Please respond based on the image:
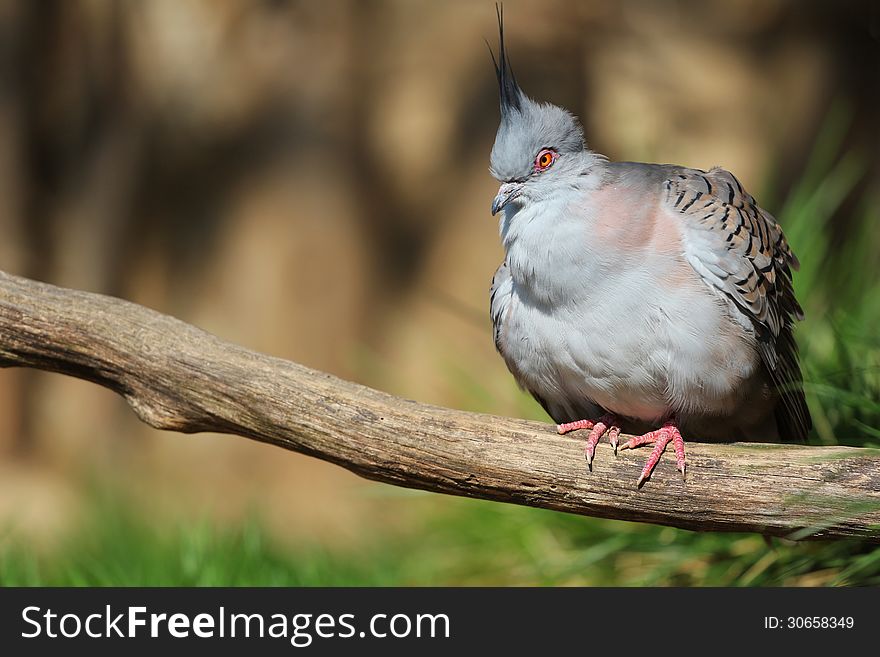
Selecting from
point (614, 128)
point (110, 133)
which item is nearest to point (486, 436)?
point (614, 128)

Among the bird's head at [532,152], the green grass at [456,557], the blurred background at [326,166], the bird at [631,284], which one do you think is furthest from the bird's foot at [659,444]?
the blurred background at [326,166]

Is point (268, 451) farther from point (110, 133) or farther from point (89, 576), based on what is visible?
point (110, 133)

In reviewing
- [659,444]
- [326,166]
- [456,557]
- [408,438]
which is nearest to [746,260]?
→ [659,444]

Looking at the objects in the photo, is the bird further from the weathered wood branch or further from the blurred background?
the blurred background

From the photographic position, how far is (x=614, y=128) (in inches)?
218

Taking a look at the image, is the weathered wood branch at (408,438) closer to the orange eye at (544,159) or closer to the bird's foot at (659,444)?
the bird's foot at (659,444)

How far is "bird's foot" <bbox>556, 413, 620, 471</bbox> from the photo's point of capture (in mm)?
2918

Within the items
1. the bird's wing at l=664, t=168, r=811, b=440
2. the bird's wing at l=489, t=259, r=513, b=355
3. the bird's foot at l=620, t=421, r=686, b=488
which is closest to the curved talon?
the bird's foot at l=620, t=421, r=686, b=488

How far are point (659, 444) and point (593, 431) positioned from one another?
209mm

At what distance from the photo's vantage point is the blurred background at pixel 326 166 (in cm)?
548

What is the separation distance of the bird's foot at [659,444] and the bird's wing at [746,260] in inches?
18.4

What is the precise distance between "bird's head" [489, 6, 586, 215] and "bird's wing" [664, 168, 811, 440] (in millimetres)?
366

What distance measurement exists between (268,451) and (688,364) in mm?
3381

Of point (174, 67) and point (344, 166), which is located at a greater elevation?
point (174, 67)
